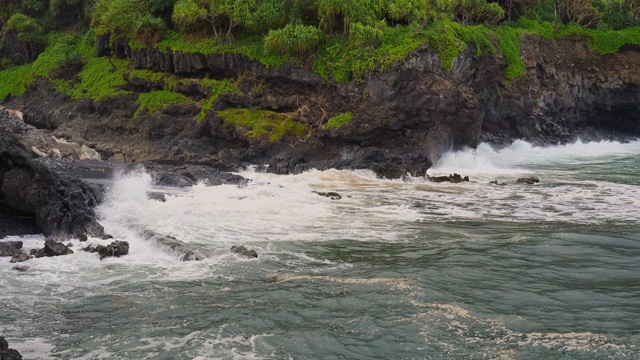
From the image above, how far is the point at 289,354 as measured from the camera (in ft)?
34.9

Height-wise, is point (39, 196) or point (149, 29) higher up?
point (149, 29)

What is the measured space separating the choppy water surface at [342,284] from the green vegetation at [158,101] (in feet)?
39.9

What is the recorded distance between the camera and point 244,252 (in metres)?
16.5

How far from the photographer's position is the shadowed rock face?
18047 millimetres

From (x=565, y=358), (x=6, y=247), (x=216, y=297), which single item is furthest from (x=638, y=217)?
(x=6, y=247)

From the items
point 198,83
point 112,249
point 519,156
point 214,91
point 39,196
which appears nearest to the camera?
point 112,249

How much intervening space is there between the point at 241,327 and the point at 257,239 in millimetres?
6978

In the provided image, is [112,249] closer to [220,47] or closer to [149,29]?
[220,47]

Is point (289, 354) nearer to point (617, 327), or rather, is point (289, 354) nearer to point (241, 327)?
point (241, 327)

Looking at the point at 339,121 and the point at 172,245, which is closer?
the point at 172,245

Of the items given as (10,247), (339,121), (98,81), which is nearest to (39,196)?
(10,247)

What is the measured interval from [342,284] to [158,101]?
Result: 2501 cm

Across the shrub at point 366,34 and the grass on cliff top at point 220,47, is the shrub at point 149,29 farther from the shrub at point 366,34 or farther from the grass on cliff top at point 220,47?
the shrub at point 366,34

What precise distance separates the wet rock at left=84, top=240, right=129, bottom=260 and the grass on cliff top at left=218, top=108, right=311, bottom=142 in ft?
55.4
